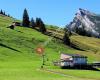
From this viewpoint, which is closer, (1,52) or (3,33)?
(1,52)

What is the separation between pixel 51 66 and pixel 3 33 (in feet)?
237

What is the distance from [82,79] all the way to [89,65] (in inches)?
1445

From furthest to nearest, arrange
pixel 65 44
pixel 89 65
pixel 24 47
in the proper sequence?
pixel 65 44 < pixel 24 47 < pixel 89 65

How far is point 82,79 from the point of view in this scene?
6969 centimetres

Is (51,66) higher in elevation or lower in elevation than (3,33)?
lower

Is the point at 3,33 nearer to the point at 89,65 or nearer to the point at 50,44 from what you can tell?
the point at 50,44

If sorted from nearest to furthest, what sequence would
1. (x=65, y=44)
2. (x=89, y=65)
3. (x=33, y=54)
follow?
1. (x=89, y=65)
2. (x=33, y=54)
3. (x=65, y=44)

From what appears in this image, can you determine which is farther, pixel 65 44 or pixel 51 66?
pixel 65 44

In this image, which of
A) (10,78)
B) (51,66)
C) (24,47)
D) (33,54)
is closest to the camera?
(10,78)

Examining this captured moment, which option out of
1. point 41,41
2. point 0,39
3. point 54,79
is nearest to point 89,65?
point 54,79

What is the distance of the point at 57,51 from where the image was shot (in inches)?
6033

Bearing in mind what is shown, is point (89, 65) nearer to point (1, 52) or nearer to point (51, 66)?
point (51, 66)

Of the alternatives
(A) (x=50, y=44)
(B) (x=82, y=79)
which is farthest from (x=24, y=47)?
(B) (x=82, y=79)

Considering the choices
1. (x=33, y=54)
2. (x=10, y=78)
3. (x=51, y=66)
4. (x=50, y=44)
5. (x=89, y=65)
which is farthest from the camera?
(x=50, y=44)
